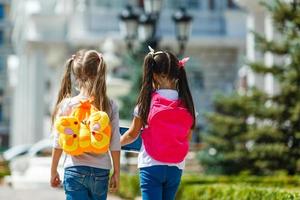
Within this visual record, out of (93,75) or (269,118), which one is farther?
(269,118)

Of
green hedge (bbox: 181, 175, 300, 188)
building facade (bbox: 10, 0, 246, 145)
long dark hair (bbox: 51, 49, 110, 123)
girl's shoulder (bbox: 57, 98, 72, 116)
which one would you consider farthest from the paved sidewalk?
building facade (bbox: 10, 0, 246, 145)

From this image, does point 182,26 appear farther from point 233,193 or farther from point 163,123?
point 163,123

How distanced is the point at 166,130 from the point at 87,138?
0.63 m

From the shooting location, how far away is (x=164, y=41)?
1839 inches

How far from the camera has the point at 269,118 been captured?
17969 millimetres

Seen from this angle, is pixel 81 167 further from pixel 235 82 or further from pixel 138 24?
pixel 235 82

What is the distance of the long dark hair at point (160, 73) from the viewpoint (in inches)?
280

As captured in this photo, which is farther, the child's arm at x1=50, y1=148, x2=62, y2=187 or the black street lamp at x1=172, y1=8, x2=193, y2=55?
the black street lamp at x1=172, y1=8, x2=193, y2=55

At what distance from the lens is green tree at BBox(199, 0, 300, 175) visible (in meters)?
16.8

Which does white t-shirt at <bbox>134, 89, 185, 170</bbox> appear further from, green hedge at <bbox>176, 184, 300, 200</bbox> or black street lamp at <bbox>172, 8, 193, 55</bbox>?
black street lamp at <bbox>172, 8, 193, 55</bbox>

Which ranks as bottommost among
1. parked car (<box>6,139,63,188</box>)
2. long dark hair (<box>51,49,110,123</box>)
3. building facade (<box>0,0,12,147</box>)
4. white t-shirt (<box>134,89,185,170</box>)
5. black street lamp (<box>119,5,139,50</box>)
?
building facade (<box>0,0,12,147</box>)

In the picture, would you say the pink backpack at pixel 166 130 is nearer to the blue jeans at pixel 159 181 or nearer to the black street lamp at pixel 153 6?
the blue jeans at pixel 159 181

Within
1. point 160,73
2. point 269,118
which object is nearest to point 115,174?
point 160,73

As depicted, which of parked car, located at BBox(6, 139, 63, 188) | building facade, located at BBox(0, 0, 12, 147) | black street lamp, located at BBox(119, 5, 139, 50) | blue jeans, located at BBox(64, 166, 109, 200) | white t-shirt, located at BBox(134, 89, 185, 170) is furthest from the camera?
building facade, located at BBox(0, 0, 12, 147)
